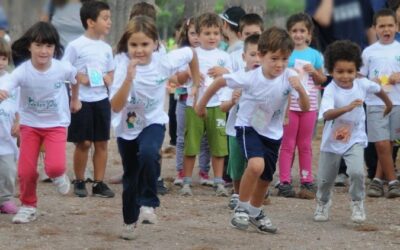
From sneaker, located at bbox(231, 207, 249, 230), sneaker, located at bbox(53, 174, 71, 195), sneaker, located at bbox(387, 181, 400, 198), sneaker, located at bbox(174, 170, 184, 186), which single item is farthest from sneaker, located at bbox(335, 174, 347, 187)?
sneaker, located at bbox(53, 174, 71, 195)

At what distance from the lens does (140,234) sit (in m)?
7.58

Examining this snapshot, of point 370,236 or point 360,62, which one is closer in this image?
point 370,236

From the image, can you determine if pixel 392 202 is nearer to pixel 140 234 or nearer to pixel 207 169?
pixel 207 169

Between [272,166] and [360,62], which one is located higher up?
[360,62]

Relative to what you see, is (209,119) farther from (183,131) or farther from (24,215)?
(24,215)

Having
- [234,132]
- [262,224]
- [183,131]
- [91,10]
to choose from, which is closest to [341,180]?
[183,131]

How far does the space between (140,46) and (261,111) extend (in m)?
1.16

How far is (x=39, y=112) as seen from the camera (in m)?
8.12

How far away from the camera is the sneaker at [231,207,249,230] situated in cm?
778

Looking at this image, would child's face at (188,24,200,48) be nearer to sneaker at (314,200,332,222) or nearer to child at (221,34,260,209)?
child at (221,34,260,209)

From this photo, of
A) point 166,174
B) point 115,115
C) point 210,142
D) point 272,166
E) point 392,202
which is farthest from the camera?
point 166,174

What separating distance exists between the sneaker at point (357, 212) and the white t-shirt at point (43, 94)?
250cm

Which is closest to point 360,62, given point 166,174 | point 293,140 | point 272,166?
point 272,166

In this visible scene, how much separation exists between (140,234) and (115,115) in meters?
0.95
